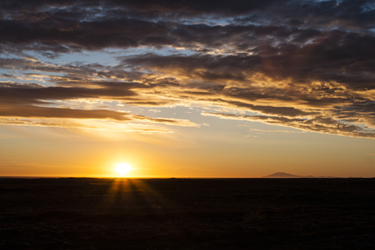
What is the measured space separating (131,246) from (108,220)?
848 cm

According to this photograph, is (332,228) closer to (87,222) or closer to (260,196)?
(87,222)

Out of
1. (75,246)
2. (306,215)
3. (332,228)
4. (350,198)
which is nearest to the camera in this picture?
(75,246)

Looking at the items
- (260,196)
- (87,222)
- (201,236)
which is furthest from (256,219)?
(260,196)

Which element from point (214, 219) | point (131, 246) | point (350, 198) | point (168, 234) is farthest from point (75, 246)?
point (350, 198)

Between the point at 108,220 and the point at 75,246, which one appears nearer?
the point at 75,246

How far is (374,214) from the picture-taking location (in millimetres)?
26938

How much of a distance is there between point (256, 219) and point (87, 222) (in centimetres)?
1316

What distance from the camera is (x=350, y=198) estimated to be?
129ft

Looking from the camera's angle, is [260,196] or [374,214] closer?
[374,214]

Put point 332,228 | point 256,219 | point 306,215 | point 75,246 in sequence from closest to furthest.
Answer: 1. point 75,246
2. point 332,228
3. point 256,219
4. point 306,215

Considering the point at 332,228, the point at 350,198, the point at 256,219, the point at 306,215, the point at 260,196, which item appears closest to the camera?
the point at 332,228

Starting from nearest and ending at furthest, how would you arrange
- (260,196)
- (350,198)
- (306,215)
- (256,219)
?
1. (256,219)
2. (306,215)
3. (350,198)
4. (260,196)

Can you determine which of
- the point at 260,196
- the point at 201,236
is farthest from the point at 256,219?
the point at 260,196

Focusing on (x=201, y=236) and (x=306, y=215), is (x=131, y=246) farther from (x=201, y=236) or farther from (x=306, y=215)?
(x=306, y=215)
